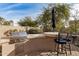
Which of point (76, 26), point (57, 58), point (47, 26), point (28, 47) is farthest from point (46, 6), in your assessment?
point (57, 58)

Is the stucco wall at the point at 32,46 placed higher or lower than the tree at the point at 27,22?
lower

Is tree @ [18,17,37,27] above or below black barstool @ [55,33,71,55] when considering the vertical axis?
above

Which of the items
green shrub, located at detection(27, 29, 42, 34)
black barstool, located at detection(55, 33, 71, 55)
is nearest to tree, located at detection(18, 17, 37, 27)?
green shrub, located at detection(27, 29, 42, 34)

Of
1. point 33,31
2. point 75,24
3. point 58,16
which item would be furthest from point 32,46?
point 75,24

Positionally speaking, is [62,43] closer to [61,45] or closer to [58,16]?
[61,45]

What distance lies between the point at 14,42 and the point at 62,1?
1.49 m

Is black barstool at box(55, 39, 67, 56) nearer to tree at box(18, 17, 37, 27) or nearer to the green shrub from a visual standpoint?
the green shrub

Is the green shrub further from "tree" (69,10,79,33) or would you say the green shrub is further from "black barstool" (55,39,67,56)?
"tree" (69,10,79,33)

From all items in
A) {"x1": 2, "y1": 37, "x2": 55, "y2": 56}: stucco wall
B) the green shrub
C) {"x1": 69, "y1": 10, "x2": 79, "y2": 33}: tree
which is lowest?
{"x1": 2, "y1": 37, "x2": 55, "y2": 56}: stucco wall

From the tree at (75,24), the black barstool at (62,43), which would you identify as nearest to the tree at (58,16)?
the tree at (75,24)

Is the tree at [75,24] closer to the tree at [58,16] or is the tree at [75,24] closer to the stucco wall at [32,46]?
the tree at [58,16]

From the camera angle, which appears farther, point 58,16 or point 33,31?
point 58,16

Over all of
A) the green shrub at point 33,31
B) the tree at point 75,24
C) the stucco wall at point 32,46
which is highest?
the tree at point 75,24

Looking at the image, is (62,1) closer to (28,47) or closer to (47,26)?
(47,26)
